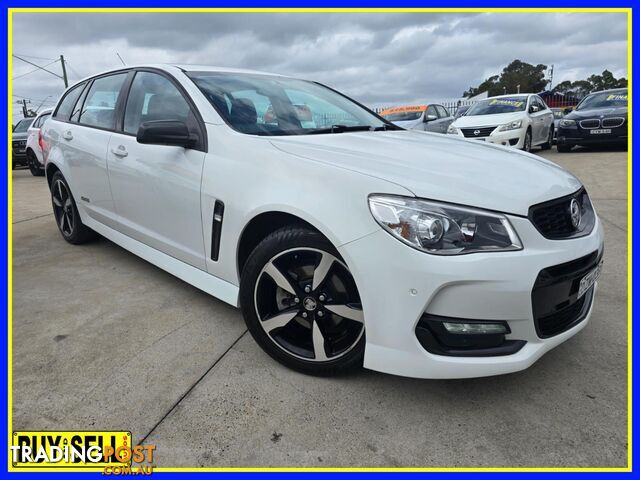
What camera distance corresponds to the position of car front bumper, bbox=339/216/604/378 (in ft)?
5.72

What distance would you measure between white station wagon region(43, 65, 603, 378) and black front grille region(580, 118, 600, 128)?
945cm

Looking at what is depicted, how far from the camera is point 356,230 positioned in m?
1.87

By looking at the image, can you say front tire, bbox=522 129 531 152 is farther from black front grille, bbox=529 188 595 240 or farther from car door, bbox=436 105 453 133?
black front grille, bbox=529 188 595 240

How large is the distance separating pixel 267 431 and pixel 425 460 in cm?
61

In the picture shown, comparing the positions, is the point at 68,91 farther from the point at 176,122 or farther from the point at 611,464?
the point at 611,464

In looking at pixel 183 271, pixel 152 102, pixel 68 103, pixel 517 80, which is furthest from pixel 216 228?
pixel 517 80

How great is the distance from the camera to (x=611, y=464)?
1.73m

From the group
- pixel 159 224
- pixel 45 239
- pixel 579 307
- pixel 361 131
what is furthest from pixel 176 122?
pixel 45 239

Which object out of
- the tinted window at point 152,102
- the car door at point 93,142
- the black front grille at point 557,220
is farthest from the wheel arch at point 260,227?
the car door at point 93,142

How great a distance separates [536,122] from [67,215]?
9.83m

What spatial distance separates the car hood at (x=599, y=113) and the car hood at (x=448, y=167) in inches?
379

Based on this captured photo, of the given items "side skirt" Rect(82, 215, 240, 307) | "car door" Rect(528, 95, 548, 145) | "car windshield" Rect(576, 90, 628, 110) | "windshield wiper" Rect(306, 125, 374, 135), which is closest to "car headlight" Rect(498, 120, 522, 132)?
"car door" Rect(528, 95, 548, 145)

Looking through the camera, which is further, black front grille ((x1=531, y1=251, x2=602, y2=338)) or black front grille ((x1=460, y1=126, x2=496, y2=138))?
black front grille ((x1=460, y1=126, x2=496, y2=138))

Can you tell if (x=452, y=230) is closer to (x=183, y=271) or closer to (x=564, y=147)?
(x=183, y=271)
